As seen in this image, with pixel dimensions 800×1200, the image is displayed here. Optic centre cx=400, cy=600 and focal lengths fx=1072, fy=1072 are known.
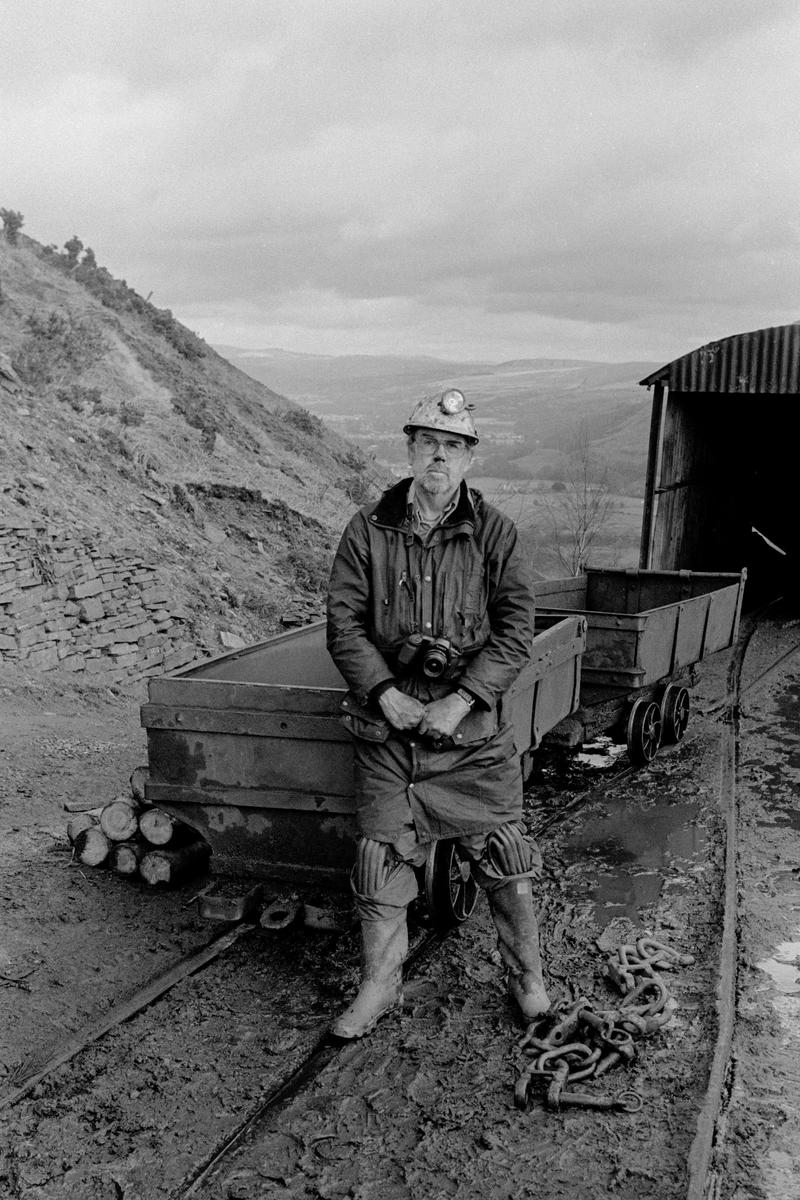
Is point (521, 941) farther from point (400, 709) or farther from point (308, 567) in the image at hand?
point (308, 567)

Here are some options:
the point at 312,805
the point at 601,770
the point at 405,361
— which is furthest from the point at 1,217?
the point at 405,361

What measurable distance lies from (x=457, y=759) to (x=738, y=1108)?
5.93 ft

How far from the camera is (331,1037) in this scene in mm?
4820

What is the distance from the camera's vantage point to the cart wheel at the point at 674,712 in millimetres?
9820

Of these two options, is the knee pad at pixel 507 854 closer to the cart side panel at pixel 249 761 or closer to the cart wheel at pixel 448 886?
the cart wheel at pixel 448 886

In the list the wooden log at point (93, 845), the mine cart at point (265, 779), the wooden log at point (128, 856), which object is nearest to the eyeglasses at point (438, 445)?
the mine cart at point (265, 779)

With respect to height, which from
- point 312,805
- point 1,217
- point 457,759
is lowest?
point 312,805

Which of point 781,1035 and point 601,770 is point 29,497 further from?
point 781,1035

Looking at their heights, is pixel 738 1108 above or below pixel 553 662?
below

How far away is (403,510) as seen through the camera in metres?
5.00

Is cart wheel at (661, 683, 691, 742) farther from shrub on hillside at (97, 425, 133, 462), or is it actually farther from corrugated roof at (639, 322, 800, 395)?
shrub on hillside at (97, 425, 133, 462)

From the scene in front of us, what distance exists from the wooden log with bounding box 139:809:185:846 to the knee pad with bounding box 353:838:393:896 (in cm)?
199

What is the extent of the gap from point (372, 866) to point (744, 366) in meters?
12.9

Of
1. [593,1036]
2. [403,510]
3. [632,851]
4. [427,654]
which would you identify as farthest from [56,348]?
[593,1036]
